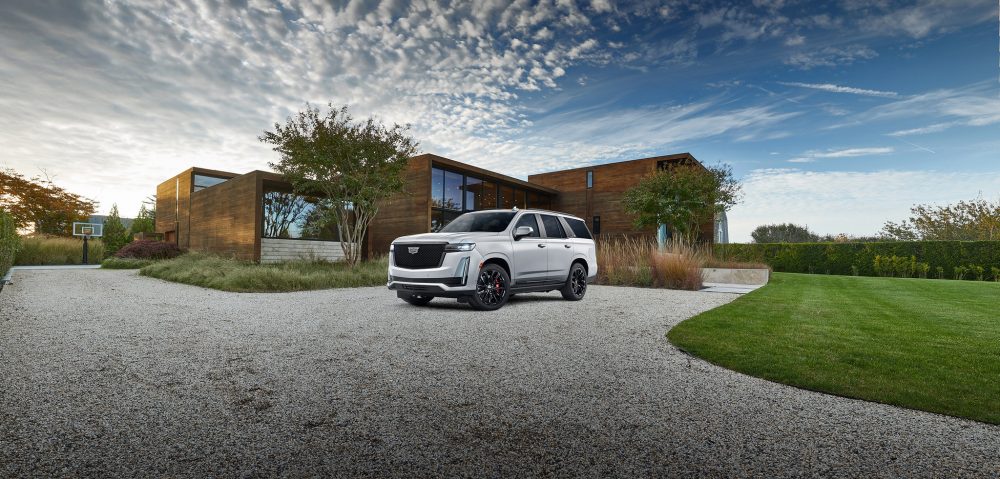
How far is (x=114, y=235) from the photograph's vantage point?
26234 millimetres

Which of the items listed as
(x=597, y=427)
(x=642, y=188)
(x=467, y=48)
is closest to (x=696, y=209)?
(x=642, y=188)

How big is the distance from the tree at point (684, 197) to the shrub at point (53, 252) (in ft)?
89.1

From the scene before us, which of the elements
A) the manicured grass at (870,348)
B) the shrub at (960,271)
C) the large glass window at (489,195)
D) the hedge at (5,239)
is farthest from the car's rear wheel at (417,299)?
the shrub at (960,271)

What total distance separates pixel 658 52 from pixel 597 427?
1249 cm

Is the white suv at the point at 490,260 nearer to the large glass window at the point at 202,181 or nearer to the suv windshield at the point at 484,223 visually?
the suv windshield at the point at 484,223

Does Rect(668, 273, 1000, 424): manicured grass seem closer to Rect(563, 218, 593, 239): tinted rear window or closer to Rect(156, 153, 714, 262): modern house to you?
Rect(563, 218, 593, 239): tinted rear window

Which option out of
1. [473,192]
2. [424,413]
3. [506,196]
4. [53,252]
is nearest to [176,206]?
[53,252]

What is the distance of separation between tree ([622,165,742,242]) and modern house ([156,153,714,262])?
3269mm

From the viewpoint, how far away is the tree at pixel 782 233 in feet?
159

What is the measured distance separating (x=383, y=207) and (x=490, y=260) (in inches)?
575

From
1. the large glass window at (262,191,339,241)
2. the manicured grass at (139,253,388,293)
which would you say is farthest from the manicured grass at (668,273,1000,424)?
the large glass window at (262,191,339,241)

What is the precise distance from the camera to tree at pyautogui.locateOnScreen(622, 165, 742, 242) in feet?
68.4

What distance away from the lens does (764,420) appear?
8.71ft

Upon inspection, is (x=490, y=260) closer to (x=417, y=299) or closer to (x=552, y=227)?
(x=417, y=299)
